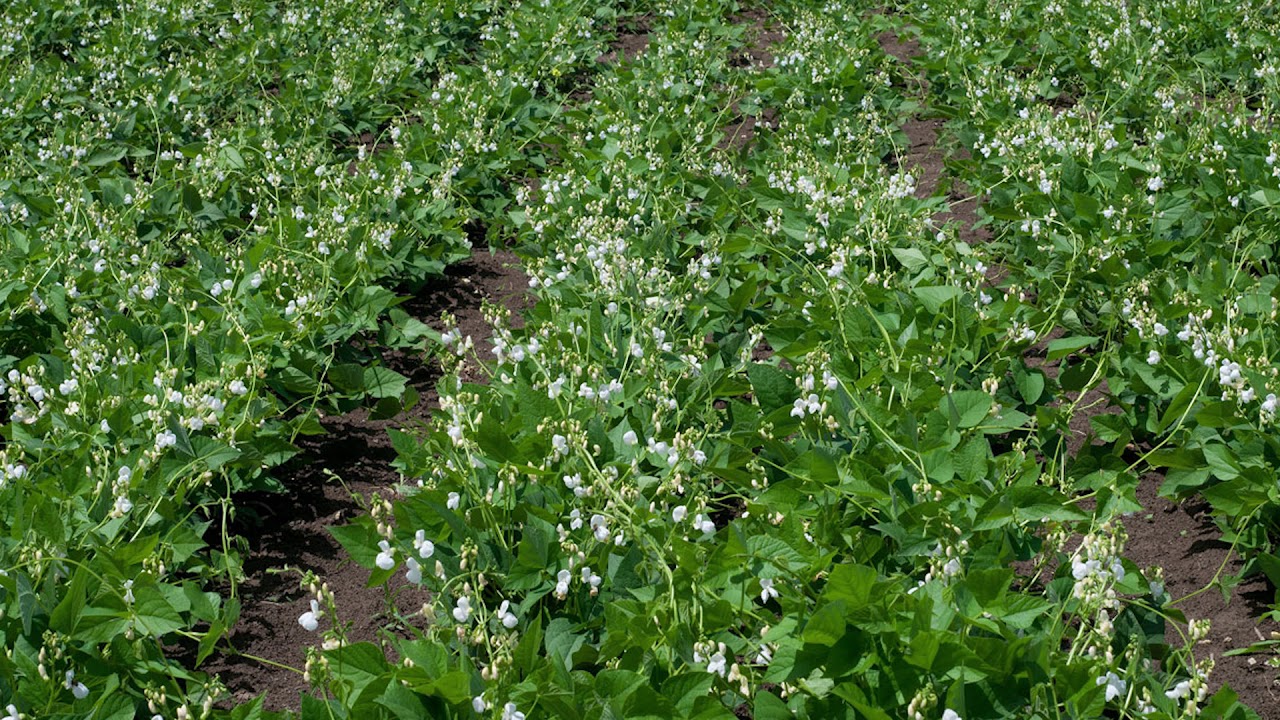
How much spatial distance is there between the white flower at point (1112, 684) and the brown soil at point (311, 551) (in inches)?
60.6

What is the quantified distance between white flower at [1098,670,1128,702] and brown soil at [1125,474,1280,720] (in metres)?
0.42

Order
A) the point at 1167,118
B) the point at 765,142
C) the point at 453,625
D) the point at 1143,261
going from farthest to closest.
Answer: the point at 765,142
the point at 1167,118
the point at 1143,261
the point at 453,625

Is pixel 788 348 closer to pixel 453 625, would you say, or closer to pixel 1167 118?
pixel 453 625

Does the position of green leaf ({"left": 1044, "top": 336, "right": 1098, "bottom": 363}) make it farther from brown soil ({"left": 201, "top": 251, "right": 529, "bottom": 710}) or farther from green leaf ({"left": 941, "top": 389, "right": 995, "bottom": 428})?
brown soil ({"left": 201, "top": 251, "right": 529, "bottom": 710})

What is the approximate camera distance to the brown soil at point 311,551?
130 inches

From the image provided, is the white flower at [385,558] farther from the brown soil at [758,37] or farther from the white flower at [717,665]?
the brown soil at [758,37]

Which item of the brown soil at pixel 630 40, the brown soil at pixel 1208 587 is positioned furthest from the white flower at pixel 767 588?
the brown soil at pixel 630 40

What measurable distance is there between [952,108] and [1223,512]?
13.0 feet

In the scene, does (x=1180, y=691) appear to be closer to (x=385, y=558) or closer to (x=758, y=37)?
(x=385, y=558)

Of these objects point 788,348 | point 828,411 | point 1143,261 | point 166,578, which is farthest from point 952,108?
point 166,578

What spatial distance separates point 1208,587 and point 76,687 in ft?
8.75

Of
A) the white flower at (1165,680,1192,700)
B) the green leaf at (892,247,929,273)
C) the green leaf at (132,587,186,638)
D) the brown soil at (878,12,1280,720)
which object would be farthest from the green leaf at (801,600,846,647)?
the green leaf at (892,247,929,273)

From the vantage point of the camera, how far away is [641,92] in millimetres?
7004

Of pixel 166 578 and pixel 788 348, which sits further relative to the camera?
pixel 788 348
